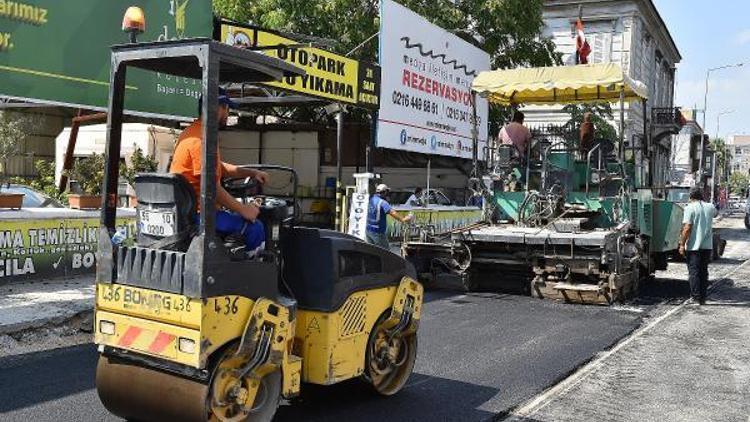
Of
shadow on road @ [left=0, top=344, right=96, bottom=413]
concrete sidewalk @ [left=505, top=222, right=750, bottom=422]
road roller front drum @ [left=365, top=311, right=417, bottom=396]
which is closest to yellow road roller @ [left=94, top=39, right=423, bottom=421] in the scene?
road roller front drum @ [left=365, top=311, right=417, bottom=396]

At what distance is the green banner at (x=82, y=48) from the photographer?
32.4 ft

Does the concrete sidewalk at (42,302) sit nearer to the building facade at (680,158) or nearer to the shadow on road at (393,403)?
the shadow on road at (393,403)

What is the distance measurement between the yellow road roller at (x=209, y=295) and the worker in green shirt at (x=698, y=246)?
731 centimetres

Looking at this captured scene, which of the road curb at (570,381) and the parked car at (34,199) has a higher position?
the parked car at (34,199)

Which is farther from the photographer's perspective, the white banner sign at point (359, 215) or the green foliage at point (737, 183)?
the green foliage at point (737, 183)

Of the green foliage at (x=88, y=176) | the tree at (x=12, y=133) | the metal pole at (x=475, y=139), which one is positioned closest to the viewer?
the green foliage at (x=88, y=176)

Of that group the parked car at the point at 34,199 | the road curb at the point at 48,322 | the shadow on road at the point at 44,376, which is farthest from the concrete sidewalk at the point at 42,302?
the parked car at the point at 34,199

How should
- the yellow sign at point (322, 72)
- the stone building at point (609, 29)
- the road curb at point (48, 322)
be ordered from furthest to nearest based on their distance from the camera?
1. the stone building at point (609, 29)
2. the yellow sign at point (322, 72)
3. the road curb at point (48, 322)

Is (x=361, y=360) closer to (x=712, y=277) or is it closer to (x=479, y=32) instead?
(x=712, y=277)

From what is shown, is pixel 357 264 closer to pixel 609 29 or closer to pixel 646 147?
pixel 646 147

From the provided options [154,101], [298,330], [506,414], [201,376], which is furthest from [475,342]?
[154,101]

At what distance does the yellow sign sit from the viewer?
39.9ft

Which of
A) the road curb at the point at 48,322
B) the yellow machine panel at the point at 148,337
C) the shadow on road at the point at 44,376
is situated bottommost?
the shadow on road at the point at 44,376

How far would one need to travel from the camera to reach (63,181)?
1295 centimetres
